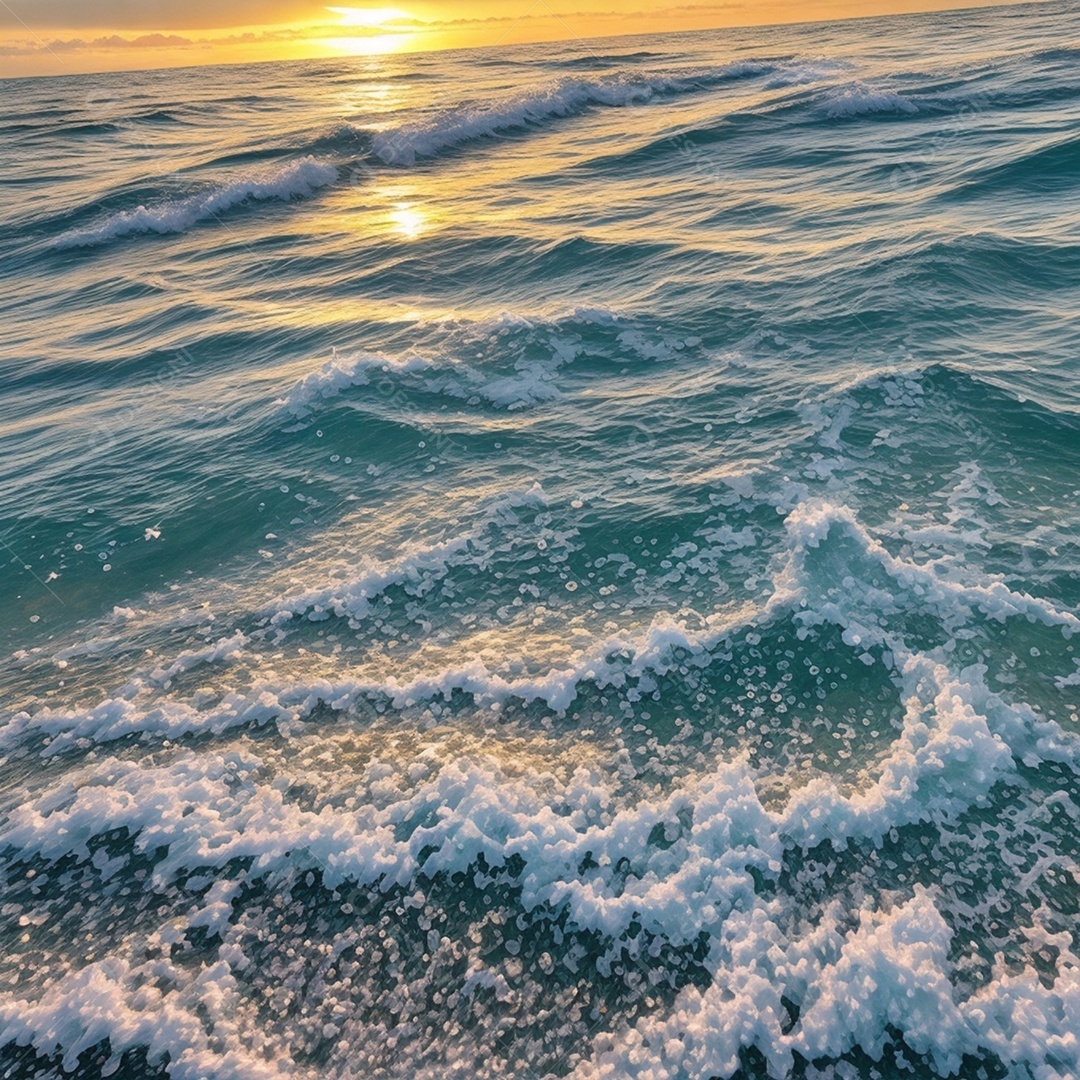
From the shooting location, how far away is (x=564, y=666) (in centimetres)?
715

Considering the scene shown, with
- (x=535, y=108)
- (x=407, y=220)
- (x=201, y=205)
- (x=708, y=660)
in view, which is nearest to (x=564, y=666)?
(x=708, y=660)

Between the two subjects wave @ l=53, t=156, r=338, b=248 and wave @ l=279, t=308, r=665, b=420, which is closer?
wave @ l=279, t=308, r=665, b=420

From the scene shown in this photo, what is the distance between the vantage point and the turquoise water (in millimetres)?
4734

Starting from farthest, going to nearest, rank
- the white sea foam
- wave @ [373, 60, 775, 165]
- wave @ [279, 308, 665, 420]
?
1. wave @ [373, 60, 775, 165]
2. the white sea foam
3. wave @ [279, 308, 665, 420]

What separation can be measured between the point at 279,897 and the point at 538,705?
2.48m

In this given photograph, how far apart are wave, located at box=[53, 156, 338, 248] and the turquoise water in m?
9.04

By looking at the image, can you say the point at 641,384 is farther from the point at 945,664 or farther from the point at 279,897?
the point at 279,897

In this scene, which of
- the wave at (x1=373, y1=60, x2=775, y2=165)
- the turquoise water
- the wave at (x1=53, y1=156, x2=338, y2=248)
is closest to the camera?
the turquoise water

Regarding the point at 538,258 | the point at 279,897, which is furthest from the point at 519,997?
the point at 538,258

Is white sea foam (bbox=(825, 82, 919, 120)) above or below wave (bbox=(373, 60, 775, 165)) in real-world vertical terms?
above

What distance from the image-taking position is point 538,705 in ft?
22.4

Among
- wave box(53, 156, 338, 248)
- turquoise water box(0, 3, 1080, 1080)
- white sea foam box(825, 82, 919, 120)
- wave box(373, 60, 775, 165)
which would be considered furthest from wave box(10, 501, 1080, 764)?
wave box(373, 60, 775, 165)

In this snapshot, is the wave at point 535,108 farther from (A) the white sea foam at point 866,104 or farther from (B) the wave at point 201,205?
(A) the white sea foam at point 866,104

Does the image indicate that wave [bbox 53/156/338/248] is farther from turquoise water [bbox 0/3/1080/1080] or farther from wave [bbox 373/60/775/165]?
turquoise water [bbox 0/3/1080/1080]
